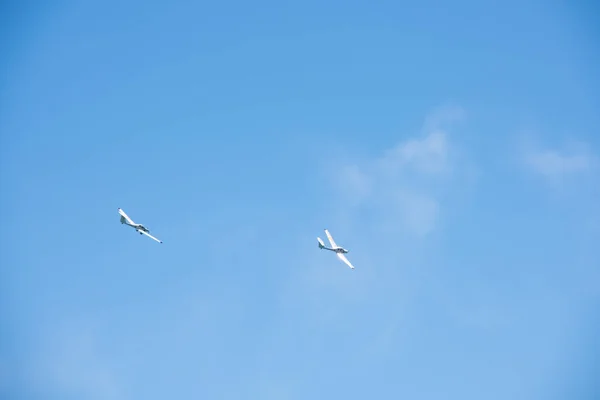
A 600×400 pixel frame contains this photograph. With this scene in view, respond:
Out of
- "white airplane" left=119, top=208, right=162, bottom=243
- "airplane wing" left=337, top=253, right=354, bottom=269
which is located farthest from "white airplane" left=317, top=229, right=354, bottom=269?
"white airplane" left=119, top=208, right=162, bottom=243

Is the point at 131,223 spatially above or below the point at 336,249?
below

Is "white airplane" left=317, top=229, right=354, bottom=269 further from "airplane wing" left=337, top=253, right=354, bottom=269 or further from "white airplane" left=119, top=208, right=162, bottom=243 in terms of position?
→ "white airplane" left=119, top=208, right=162, bottom=243

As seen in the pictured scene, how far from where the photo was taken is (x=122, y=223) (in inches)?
4934

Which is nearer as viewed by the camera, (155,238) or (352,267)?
(155,238)

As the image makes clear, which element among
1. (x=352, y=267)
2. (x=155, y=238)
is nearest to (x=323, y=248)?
(x=352, y=267)

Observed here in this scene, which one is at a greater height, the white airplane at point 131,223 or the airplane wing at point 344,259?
the airplane wing at point 344,259

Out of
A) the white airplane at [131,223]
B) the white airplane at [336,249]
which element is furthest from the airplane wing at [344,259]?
the white airplane at [131,223]

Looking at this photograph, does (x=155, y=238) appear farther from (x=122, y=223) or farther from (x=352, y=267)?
(x=352, y=267)

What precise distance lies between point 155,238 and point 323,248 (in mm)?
41688

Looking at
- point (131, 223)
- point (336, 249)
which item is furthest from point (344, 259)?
point (131, 223)

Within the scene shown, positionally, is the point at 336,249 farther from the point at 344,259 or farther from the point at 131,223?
the point at 131,223

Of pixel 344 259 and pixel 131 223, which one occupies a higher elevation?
pixel 344 259

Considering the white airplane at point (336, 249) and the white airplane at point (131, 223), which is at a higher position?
the white airplane at point (336, 249)

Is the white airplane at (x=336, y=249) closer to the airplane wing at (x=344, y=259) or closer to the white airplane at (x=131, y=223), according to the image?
the airplane wing at (x=344, y=259)
